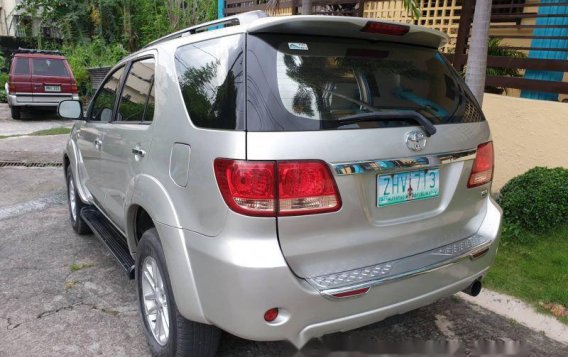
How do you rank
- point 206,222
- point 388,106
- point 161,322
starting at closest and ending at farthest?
1. point 206,222
2. point 388,106
3. point 161,322

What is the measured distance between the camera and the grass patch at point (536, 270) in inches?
133

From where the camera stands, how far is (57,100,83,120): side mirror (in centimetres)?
399

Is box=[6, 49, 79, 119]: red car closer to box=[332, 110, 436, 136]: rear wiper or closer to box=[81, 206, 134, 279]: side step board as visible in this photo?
box=[81, 206, 134, 279]: side step board

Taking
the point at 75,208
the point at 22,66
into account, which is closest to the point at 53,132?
the point at 22,66

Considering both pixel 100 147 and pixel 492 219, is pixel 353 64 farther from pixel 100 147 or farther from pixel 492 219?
pixel 100 147

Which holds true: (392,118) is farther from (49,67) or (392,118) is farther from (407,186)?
(49,67)

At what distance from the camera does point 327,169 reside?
199 cm

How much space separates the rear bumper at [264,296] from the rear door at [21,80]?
12.3m

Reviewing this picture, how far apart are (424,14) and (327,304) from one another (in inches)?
232

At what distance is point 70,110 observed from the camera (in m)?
4.02

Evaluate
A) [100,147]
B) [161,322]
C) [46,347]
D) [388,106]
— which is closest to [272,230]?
[388,106]

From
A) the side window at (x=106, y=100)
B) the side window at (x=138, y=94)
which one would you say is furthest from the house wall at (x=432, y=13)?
the side window at (x=138, y=94)

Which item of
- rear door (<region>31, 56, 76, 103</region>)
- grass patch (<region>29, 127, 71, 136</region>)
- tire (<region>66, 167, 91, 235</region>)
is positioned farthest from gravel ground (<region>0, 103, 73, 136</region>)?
tire (<region>66, 167, 91, 235</region>)

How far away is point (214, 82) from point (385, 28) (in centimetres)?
89
